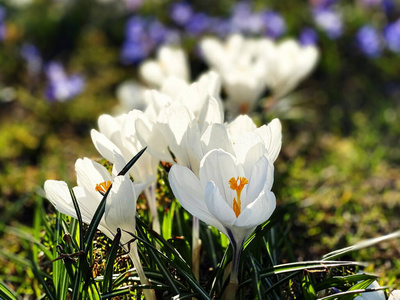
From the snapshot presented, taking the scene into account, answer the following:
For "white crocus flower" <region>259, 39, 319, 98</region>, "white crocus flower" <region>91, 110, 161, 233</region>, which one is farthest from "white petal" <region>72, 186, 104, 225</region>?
"white crocus flower" <region>259, 39, 319, 98</region>

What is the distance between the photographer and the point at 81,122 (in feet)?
11.8

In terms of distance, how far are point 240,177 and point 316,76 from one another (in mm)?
3234

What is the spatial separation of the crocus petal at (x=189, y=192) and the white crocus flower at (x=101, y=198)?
0.10 m

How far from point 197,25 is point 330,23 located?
120cm

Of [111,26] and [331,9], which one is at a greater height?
[111,26]

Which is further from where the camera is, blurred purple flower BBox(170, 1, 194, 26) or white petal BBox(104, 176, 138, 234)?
blurred purple flower BBox(170, 1, 194, 26)

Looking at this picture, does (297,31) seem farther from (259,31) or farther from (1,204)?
(1,204)

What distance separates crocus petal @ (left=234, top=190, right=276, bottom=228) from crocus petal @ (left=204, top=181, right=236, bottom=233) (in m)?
0.02

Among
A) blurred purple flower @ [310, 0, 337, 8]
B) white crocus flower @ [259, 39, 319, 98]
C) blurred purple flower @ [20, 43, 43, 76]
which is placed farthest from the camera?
blurred purple flower @ [310, 0, 337, 8]

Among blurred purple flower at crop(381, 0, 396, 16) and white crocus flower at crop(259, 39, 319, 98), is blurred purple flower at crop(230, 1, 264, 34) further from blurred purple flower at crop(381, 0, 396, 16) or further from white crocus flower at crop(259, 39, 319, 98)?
white crocus flower at crop(259, 39, 319, 98)

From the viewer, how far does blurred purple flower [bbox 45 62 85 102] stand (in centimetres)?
363

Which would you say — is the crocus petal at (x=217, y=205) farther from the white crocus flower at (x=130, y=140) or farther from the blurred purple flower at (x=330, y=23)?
the blurred purple flower at (x=330, y=23)

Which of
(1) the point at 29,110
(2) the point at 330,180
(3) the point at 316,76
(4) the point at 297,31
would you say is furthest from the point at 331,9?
(1) the point at 29,110

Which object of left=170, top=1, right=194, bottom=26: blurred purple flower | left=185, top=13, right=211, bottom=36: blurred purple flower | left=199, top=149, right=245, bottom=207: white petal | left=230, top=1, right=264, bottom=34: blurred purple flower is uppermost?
left=170, top=1, right=194, bottom=26: blurred purple flower
